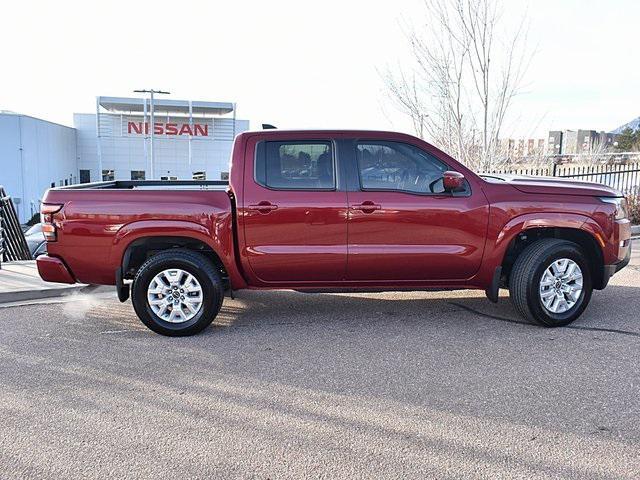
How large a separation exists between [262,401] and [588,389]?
2306mm

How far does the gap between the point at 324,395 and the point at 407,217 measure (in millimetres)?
1958

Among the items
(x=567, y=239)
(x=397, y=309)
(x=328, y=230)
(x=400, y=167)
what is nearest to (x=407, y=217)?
(x=400, y=167)

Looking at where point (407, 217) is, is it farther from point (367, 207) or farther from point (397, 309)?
point (397, 309)

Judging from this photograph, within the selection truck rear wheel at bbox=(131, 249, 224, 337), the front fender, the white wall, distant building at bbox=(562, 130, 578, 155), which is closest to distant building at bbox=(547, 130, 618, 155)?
distant building at bbox=(562, 130, 578, 155)

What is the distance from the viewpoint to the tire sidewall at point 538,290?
5109mm

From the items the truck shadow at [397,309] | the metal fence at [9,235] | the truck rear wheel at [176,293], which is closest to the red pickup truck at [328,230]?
the truck rear wheel at [176,293]

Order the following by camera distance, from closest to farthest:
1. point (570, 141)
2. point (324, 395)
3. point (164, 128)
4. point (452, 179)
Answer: point (324, 395), point (452, 179), point (570, 141), point (164, 128)

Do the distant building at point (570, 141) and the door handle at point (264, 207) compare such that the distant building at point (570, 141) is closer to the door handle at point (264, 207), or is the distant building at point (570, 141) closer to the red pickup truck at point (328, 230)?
the red pickup truck at point (328, 230)

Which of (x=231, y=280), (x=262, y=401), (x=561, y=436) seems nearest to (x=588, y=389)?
(x=561, y=436)

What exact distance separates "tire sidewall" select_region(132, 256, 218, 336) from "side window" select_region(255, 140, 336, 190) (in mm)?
1011

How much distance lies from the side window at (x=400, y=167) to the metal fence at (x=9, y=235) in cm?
732

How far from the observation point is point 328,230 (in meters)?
5.04

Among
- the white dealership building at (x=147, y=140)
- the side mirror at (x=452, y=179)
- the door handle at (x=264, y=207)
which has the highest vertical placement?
the white dealership building at (x=147, y=140)

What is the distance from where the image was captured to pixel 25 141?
35125mm
